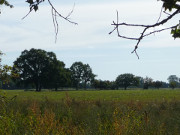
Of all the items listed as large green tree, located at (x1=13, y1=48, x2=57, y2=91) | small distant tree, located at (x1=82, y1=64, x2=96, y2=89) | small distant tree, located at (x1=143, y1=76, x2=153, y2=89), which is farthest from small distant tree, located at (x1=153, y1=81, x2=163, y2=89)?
large green tree, located at (x1=13, y1=48, x2=57, y2=91)

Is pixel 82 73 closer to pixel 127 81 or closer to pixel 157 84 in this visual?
pixel 127 81

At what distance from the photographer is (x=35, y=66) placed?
75000 millimetres

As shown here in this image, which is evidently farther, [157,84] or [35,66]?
[157,84]

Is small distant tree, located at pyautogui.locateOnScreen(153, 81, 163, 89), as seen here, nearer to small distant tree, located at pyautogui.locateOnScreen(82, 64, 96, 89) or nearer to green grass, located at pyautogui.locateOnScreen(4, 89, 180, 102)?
small distant tree, located at pyautogui.locateOnScreen(82, 64, 96, 89)

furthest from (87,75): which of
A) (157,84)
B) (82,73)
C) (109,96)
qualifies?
(109,96)

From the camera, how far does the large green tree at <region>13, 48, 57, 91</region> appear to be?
241 feet

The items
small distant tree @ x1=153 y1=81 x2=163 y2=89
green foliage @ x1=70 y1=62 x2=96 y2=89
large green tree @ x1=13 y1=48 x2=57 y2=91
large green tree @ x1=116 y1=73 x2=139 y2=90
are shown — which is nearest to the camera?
large green tree @ x1=13 y1=48 x2=57 y2=91

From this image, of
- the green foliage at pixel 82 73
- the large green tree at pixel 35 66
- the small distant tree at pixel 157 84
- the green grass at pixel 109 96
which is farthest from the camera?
the small distant tree at pixel 157 84

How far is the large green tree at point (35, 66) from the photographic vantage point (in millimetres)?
73562

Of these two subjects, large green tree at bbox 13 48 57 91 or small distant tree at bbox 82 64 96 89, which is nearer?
large green tree at bbox 13 48 57 91

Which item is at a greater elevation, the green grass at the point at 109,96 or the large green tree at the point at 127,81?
the large green tree at the point at 127,81

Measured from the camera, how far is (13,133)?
5996 millimetres

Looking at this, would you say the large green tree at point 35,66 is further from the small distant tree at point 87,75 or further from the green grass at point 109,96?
the small distant tree at point 87,75

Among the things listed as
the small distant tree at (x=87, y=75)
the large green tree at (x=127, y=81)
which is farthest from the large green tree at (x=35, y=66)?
the large green tree at (x=127, y=81)
